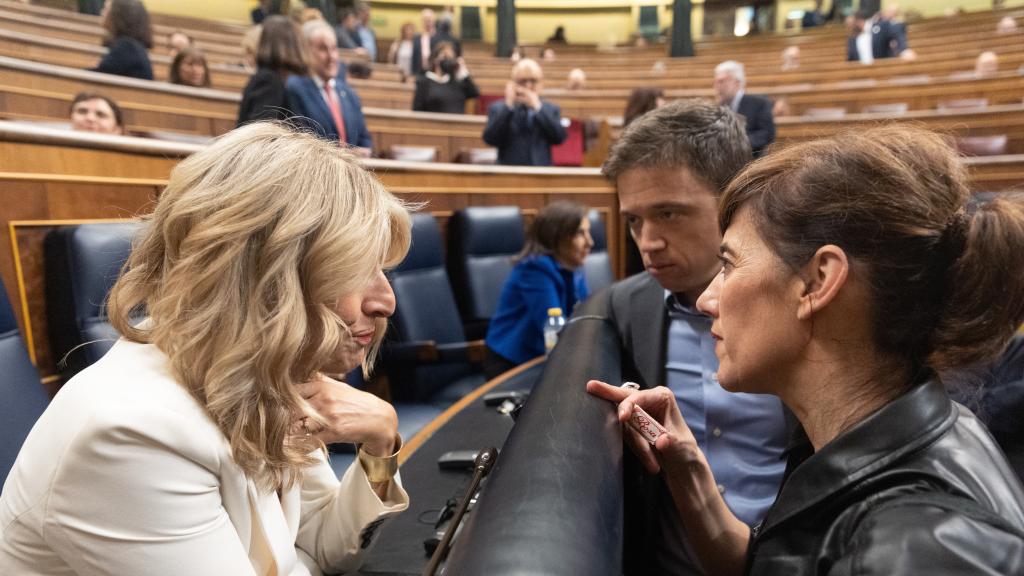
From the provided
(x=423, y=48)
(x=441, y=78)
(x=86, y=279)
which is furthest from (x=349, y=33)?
(x=86, y=279)

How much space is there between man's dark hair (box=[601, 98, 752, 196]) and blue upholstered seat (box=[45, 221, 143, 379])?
2.56 ft

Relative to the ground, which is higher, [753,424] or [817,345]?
[817,345]

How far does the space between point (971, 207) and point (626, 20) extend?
10538 mm

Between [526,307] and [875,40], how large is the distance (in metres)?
5.32

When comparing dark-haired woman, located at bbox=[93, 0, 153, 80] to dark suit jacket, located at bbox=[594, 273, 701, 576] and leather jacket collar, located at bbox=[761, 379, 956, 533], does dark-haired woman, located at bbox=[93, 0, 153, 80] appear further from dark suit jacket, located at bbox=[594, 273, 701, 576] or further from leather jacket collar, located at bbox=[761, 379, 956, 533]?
leather jacket collar, located at bbox=[761, 379, 956, 533]

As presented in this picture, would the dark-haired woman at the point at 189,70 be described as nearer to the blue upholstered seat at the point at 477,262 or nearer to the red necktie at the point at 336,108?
the red necktie at the point at 336,108

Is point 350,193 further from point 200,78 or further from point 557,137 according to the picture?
point 200,78

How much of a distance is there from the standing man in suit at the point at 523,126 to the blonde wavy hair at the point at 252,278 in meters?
2.26

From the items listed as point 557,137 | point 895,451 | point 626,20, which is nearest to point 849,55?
point 557,137

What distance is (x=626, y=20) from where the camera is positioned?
10094mm

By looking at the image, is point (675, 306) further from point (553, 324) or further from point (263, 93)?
point (263, 93)

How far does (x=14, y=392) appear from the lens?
833mm

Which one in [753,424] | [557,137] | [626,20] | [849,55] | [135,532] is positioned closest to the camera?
[135,532]

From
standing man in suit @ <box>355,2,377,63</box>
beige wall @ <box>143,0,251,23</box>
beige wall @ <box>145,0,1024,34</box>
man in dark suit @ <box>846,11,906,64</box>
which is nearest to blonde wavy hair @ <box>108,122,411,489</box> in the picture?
standing man in suit @ <box>355,2,377,63</box>
